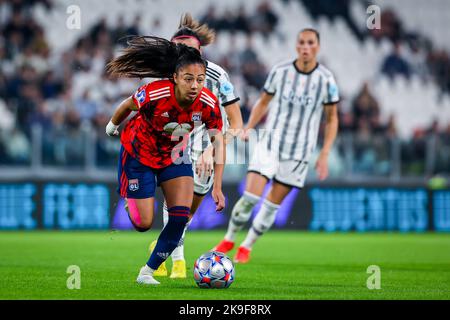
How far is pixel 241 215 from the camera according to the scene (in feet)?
35.0

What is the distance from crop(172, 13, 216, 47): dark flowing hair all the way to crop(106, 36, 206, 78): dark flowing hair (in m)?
0.90

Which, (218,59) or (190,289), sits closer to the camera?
(190,289)

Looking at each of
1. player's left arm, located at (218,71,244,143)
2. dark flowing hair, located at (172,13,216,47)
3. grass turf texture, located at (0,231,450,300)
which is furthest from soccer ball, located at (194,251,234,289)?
dark flowing hair, located at (172,13,216,47)

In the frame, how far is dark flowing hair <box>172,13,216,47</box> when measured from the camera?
8398 mm

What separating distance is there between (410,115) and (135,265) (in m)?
12.9

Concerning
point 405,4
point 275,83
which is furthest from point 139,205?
point 405,4

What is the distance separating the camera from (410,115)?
21.3 meters

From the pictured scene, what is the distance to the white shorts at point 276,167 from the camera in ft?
35.2

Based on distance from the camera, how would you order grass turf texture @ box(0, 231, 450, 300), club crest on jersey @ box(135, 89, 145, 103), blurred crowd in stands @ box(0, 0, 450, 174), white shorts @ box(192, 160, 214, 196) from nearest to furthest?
grass turf texture @ box(0, 231, 450, 300), club crest on jersey @ box(135, 89, 145, 103), white shorts @ box(192, 160, 214, 196), blurred crowd in stands @ box(0, 0, 450, 174)

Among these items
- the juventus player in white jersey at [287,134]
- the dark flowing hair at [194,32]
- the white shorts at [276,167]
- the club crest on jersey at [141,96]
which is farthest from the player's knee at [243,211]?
the club crest on jersey at [141,96]

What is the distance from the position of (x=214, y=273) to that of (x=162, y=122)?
51.1 inches

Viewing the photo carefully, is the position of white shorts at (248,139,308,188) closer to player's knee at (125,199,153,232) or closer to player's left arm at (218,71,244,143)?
player's left arm at (218,71,244,143)

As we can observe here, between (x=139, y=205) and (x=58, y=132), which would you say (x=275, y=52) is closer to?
(x=58, y=132)
